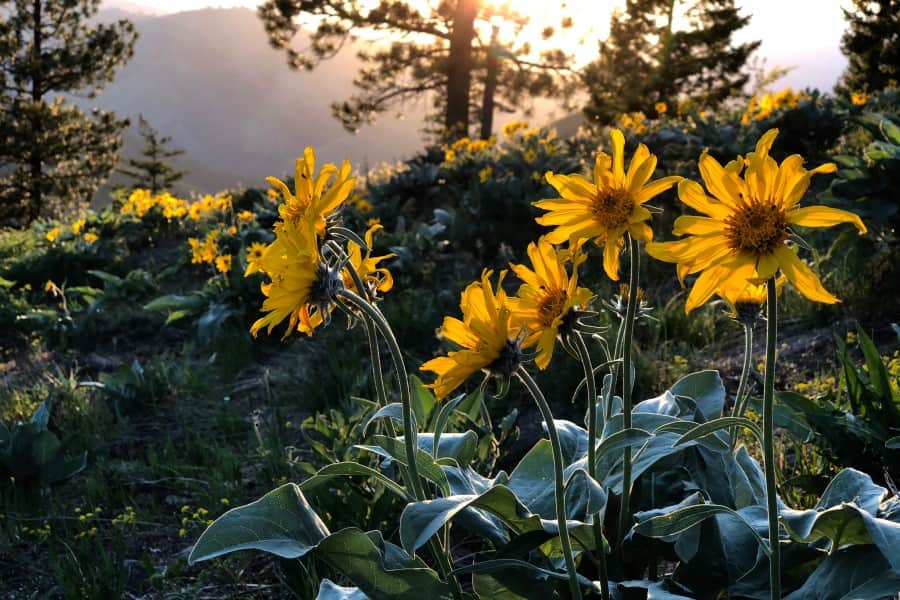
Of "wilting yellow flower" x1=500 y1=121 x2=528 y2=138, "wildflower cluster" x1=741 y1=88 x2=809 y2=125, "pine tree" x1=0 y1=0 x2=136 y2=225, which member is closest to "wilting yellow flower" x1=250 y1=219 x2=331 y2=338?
"wildflower cluster" x1=741 y1=88 x2=809 y2=125

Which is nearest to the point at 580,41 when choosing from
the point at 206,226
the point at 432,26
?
the point at 432,26

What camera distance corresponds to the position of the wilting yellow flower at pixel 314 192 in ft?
4.26

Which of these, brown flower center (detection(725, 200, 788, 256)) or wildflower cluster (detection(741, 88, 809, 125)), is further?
wildflower cluster (detection(741, 88, 809, 125))

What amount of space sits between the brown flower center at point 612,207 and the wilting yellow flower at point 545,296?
0.07 meters

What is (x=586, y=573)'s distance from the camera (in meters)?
1.56

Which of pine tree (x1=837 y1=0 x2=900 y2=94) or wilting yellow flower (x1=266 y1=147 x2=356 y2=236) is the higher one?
pine tree (x1=837 y1=0 x2=900 y2=94)

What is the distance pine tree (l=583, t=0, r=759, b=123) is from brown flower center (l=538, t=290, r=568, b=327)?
17211 mm

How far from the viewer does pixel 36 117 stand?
21703mm

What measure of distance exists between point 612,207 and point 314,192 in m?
0.52

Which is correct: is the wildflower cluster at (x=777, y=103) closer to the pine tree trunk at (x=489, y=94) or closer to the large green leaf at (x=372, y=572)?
the large green leaf at (x=372, y=572)

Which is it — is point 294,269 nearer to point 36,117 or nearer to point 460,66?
point 460,66

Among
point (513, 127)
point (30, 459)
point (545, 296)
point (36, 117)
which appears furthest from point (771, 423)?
point (36, 117)

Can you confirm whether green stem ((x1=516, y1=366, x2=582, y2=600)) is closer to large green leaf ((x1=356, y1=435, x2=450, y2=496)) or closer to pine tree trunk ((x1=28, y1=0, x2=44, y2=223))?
large green leaf ((x1=356, y1=435, x2=450, y2=496))

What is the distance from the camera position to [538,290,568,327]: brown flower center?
1287mm
